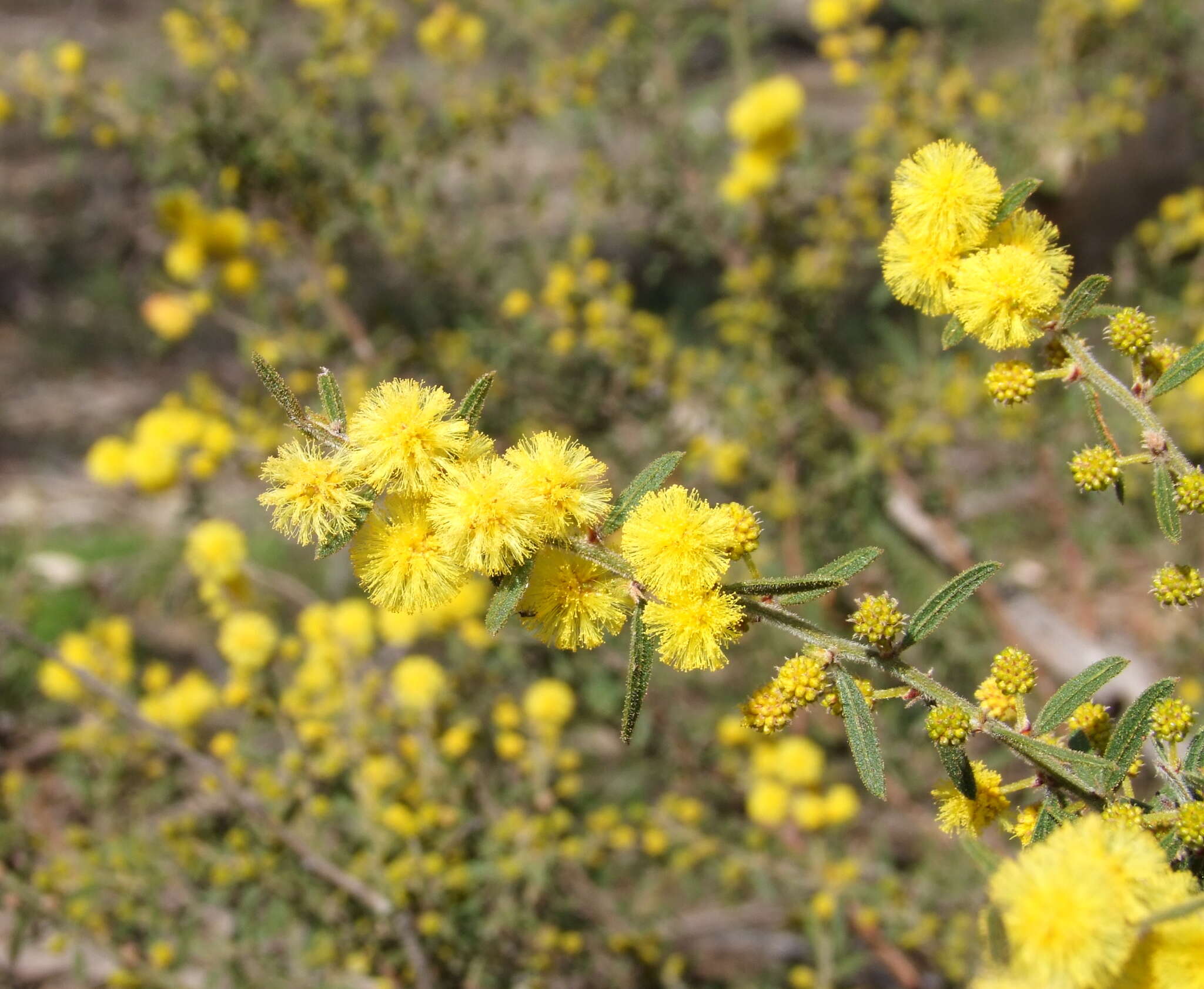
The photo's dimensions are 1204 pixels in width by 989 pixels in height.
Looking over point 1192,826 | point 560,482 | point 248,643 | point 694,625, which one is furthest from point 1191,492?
point 248,643

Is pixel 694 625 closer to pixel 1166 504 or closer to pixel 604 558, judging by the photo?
pixel 604 558

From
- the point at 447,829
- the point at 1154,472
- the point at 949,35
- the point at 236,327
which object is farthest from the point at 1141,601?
the point at 236,327

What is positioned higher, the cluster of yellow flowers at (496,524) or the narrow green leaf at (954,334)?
the narrow green leaf at (954,334)

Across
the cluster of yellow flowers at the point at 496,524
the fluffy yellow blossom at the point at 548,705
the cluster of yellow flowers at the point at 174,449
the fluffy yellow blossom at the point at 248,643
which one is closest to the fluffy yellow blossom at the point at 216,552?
the fluffy yellow blossom at the point at 248,643

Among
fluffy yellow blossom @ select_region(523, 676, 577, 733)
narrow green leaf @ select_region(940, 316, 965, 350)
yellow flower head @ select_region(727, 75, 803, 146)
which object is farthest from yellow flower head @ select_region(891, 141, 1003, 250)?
yellow flower head @ select_region(727, 75, 803, 146)

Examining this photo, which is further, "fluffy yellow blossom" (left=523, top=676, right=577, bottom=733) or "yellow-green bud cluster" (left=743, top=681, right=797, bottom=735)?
"fluffy yellow blossom" (left=523, top=676, right=577, bottom=733)

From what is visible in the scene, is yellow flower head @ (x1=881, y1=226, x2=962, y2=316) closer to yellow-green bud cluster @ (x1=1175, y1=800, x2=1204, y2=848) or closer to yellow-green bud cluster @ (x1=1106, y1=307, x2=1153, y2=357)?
yellow-green bud cluster @ (x1=1106, y1=307, x2=1153, y2=357)

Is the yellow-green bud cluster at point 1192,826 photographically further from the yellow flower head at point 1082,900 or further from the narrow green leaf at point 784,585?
the narrow green leaf at point 784,585
